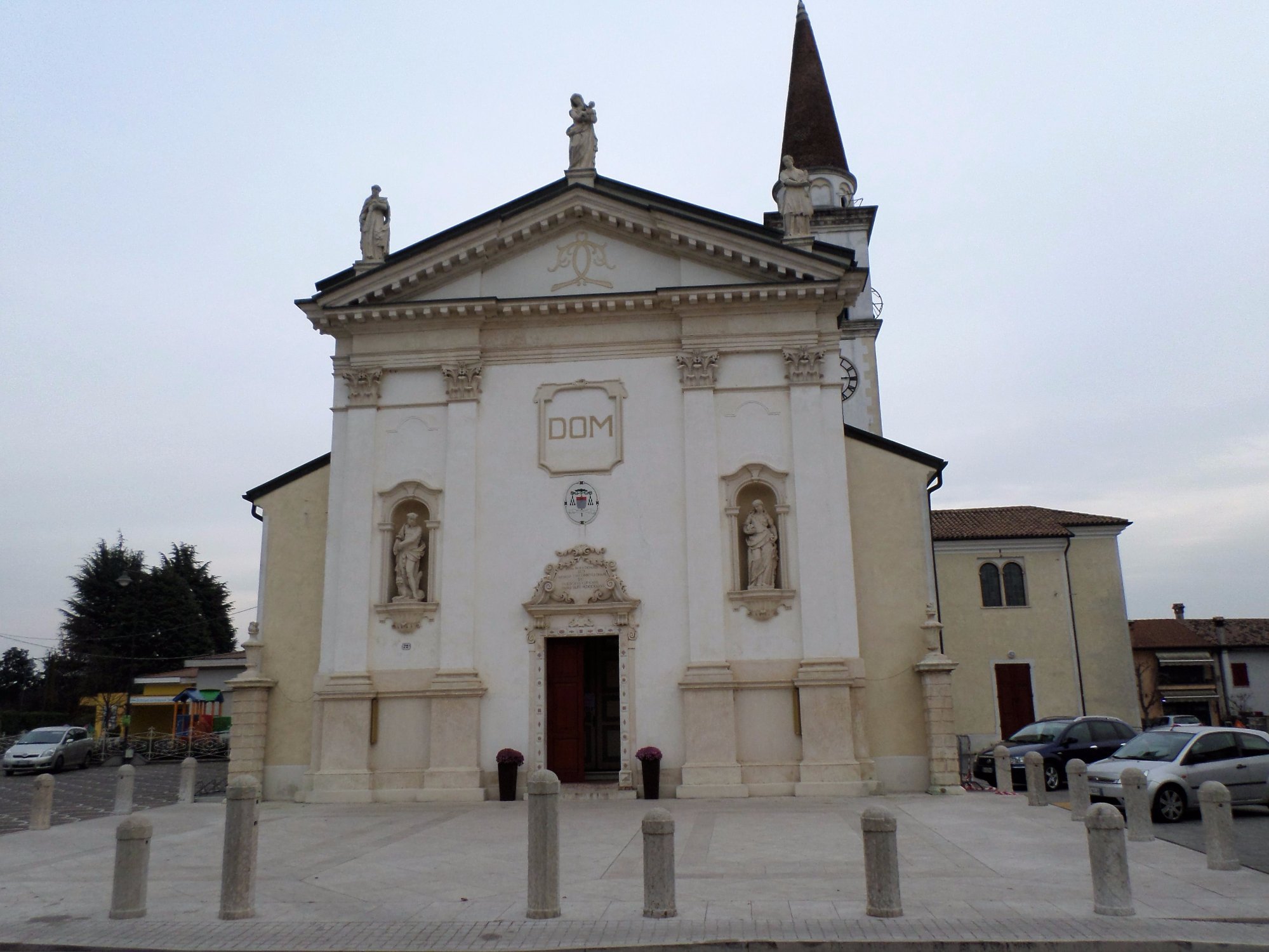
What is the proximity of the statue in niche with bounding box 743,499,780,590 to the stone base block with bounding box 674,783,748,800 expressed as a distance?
142 inches

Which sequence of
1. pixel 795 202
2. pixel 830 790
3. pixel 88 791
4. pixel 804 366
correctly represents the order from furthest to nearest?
pixel 88 791 < pixel 795 202 < pixel 804 366 < pixel 830 790

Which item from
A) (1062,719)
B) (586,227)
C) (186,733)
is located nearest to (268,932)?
(586,227)

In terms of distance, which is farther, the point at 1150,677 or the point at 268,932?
the point at 1150,677

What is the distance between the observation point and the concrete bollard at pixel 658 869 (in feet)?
26.5

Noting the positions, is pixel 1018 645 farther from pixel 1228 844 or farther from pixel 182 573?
pixel 182 573

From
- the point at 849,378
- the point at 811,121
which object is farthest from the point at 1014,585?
the point at 811,121

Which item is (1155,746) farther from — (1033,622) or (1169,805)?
(1033,622)

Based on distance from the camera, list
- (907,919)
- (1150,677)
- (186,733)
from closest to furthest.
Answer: (907,919)
(186,733)
(1150,677)

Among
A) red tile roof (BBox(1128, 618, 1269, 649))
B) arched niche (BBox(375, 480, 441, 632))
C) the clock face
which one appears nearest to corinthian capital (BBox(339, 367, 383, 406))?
arched niche (BBox(375, 480, 441, 632))

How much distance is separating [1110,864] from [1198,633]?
4391 cm

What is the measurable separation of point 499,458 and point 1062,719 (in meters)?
14.1

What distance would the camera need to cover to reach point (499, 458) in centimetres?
1980

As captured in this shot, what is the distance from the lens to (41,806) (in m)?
15.3

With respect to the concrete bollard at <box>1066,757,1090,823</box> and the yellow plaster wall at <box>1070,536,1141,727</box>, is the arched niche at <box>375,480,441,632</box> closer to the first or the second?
the concrete bollard at <box>1066,757,1090,823</box>
